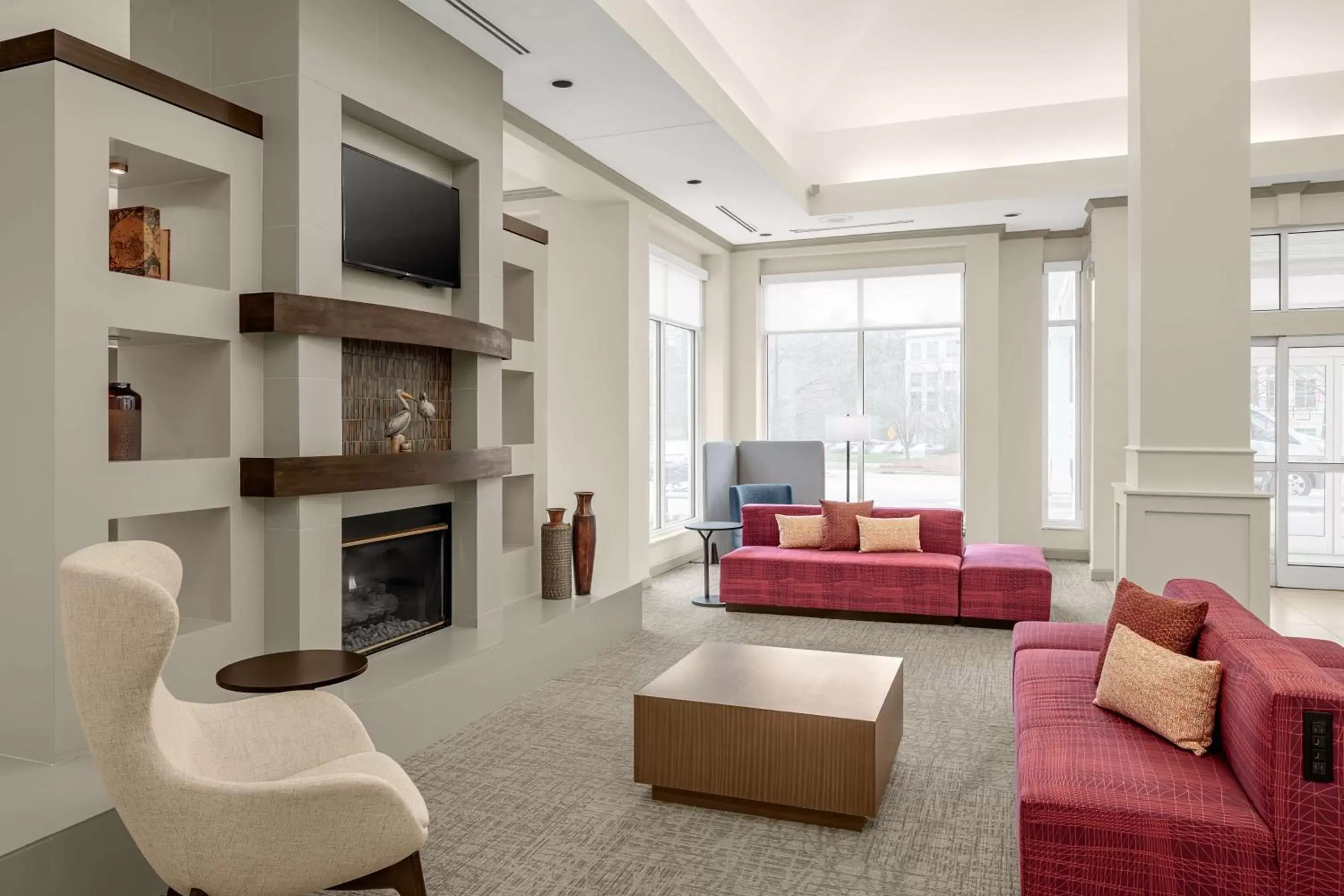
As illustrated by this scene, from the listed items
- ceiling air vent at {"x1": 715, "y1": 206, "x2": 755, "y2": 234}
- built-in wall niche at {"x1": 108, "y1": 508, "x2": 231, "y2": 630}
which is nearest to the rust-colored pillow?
built-in wall niche at {"x1": 108, "y1": 508, "x2": 231, "y2": 630}

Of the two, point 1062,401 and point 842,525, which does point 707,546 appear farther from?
point 1062,401

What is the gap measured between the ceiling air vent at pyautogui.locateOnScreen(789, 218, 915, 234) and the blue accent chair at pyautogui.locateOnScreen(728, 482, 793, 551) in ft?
7.99

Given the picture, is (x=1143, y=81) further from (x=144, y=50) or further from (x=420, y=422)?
(x=144, y=50)

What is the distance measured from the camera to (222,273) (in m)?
3.37

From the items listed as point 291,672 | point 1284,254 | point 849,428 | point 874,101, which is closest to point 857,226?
point 874,101

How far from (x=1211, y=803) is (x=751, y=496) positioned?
19.1 ft

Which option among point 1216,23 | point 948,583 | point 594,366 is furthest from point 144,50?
point 948,583

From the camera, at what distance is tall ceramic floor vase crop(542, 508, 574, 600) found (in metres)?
5.26

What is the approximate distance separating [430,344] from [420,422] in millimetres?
471

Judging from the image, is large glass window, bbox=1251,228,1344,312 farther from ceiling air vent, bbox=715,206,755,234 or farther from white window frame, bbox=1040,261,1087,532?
ceiling air vent, bbox=715,206,755,234

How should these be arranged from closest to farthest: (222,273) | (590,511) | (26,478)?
(26,478) < (222,273) < (590,511)

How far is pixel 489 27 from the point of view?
4.13 metres

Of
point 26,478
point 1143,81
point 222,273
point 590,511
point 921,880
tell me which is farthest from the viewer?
point 590,511

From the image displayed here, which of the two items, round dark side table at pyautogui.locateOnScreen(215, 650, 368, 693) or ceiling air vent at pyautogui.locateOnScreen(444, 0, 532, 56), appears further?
ceiling air vent at pyautogui.locateOnScreen(444, 0, 532, 56)
